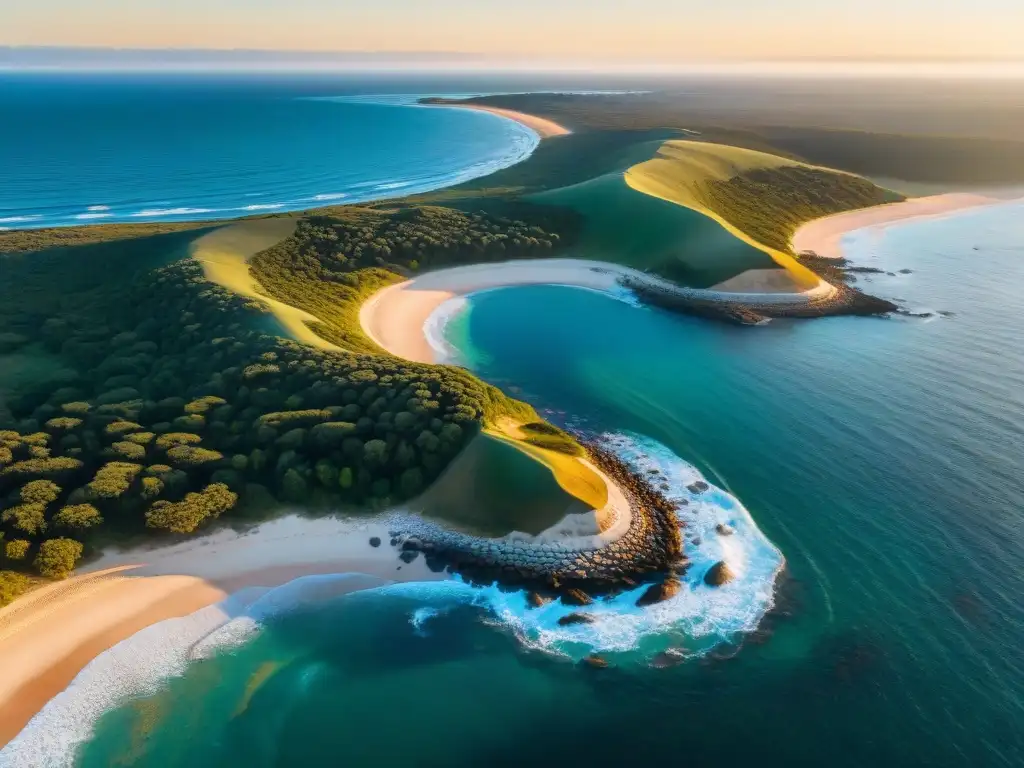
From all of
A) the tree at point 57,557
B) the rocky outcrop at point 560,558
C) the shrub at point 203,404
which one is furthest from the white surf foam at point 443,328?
the tree at point 57,557

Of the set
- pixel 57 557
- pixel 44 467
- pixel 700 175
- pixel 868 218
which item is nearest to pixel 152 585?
pixel 57 557

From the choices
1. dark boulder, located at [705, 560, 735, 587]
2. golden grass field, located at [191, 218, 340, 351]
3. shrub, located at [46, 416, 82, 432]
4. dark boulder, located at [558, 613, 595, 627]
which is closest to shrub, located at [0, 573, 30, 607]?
shrub, located at [46, 416, 82, 432]

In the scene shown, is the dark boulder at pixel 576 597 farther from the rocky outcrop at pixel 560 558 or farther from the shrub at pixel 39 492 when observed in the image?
the shrub at pixel 39 492

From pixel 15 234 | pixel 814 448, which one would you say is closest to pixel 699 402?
pixel 814 448

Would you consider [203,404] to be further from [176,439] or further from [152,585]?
[152,585]

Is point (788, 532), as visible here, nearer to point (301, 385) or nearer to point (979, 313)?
point (301, 385)

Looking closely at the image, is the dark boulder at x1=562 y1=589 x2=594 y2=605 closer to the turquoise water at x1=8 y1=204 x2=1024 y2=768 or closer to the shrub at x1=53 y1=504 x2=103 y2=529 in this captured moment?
the turquoise water at x1=8 y1=204 x2=1024 y2=768
